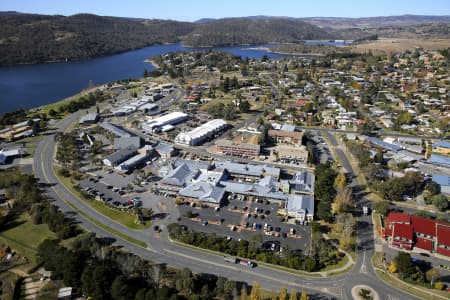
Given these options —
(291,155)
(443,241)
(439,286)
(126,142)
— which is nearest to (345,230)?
(439,286)

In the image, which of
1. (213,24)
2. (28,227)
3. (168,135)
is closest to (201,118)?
(168,135)

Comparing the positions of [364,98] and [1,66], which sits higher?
[1,66]

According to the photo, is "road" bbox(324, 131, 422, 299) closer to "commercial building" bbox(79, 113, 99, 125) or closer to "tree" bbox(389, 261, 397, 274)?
"tree" bbox(389, 261, 397, 274)

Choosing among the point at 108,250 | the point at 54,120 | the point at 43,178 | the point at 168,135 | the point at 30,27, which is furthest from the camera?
the point at 30,27

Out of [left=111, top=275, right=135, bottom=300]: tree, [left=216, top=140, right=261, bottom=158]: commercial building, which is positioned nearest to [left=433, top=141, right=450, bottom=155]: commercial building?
[left=216, top=140, right=261, bottom=158]: commercial building

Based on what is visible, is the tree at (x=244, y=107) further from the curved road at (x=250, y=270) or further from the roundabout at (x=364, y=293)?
the roundabout at (x=364, y=293)

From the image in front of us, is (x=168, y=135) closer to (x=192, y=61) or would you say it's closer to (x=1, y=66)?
(x=192, y=61)

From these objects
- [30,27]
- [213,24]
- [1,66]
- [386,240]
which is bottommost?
[386,240]
